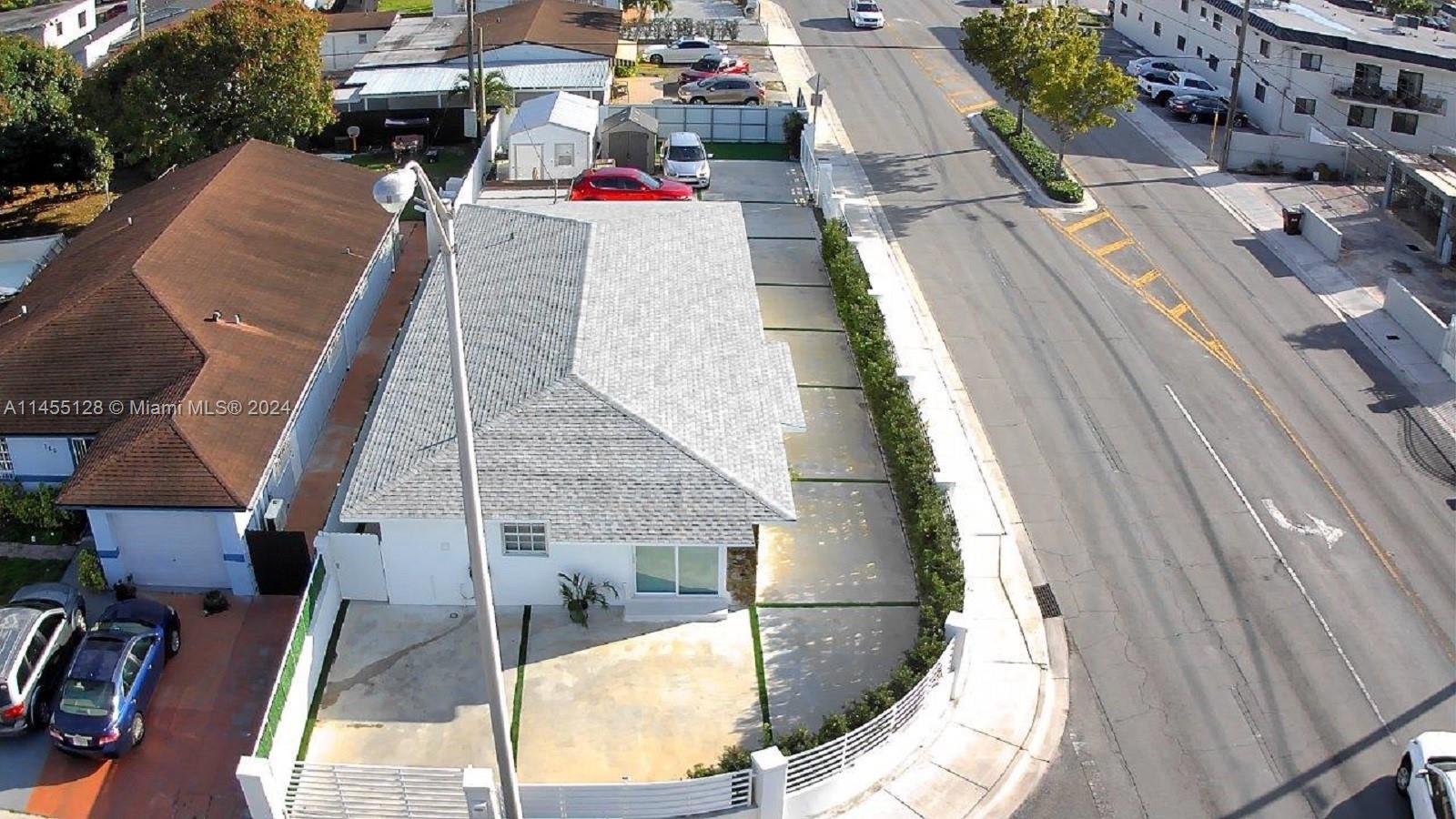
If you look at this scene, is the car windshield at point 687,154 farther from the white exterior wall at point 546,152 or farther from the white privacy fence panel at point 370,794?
the white privacy fence panel at point 370,794

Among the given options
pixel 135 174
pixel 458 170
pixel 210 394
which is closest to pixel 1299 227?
pixel 458 170

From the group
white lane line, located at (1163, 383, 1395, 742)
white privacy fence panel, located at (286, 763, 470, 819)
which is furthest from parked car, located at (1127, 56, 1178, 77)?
white privacy fence panel, located at (286, 763, 470, 819)

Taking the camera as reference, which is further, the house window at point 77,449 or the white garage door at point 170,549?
the house window at point 77,449

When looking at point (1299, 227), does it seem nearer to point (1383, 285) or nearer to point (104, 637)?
point (1383, 285)

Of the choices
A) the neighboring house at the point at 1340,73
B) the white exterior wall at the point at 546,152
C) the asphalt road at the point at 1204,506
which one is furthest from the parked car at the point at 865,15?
the white exterior wall at the point at 546,152

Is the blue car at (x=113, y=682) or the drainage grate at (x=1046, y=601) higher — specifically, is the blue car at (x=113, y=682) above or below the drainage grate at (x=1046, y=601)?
above

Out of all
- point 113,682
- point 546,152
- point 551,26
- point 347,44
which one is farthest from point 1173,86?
point 113,682

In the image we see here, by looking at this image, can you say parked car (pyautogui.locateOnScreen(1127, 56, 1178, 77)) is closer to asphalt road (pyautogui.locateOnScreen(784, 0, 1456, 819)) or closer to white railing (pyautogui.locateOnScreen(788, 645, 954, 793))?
asphalt road (pyautogui.locateOnScreen(784, 0, 1456, 819))
